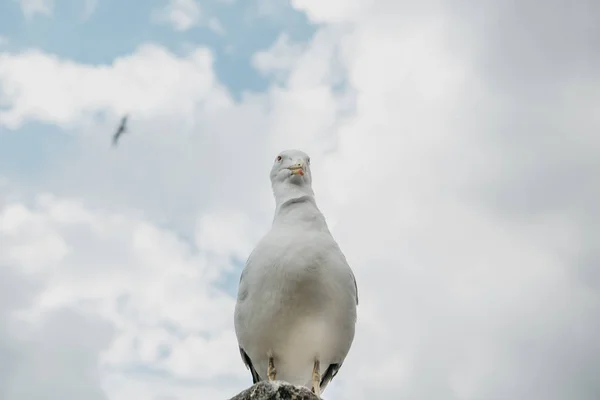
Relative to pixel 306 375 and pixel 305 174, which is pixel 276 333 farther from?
pixel 305 174

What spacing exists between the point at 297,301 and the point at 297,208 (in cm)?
127

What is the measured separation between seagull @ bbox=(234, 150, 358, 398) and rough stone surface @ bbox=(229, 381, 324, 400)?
7.70ft

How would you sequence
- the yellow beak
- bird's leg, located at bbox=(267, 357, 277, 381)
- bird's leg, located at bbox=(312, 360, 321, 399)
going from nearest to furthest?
1. bird's leg, located at bbox=(312, 360, 321, 399)
2. bird's leg, located at bbox=(267, 357, 277, 381)
3. the yellow beak

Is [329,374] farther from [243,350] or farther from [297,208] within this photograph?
[297,208]

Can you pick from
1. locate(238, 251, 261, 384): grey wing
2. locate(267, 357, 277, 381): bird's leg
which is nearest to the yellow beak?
locate(238, 251, 261, 384): grey wing

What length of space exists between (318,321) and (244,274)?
114 centimetres

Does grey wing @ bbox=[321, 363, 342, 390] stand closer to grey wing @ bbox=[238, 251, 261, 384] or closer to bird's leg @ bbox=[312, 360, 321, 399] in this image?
bird's leg @ bbox=[312, 360, 321, 399]

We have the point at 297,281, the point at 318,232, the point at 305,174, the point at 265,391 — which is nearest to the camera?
the point at 265,391

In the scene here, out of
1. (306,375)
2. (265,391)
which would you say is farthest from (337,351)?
(265,391)

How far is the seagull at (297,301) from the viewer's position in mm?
7668

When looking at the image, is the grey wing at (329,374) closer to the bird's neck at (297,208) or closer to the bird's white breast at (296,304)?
the bird's white breast at (296,304)

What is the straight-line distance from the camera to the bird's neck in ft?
26.9

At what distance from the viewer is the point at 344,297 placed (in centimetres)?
793

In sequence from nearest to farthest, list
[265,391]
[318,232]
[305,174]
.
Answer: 1. [265,391]
2. [318,232]
3. [305,174]
